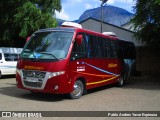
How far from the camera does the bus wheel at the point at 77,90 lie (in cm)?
1145

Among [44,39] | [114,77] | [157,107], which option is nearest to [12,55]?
[114,77]

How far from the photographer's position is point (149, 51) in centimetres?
2569

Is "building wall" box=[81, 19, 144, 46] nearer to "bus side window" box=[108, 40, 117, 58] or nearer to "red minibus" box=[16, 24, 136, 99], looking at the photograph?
"bus side window" box=[108, 40, 117, 58]

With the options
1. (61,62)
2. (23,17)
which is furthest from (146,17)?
(23,17)

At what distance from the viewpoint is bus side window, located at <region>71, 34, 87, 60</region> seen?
11.2 meters

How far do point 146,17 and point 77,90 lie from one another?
7449 mm

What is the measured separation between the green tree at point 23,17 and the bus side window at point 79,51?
1183cm

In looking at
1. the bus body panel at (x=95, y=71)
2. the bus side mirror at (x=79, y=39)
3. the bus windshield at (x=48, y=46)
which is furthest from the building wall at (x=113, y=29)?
the bus windshield at (x=48, y=46)

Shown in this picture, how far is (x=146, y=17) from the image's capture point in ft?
55.1

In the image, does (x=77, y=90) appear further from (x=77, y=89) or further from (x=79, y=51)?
(x=79, y=51)

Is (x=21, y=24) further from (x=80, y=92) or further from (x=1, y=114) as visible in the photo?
(x=1, y=114)

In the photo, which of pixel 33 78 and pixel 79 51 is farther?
pixel 79 51

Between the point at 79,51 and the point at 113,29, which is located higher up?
the point at 113,29

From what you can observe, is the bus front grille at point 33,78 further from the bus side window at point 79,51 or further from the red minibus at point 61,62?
the bus side window at point 79,51
